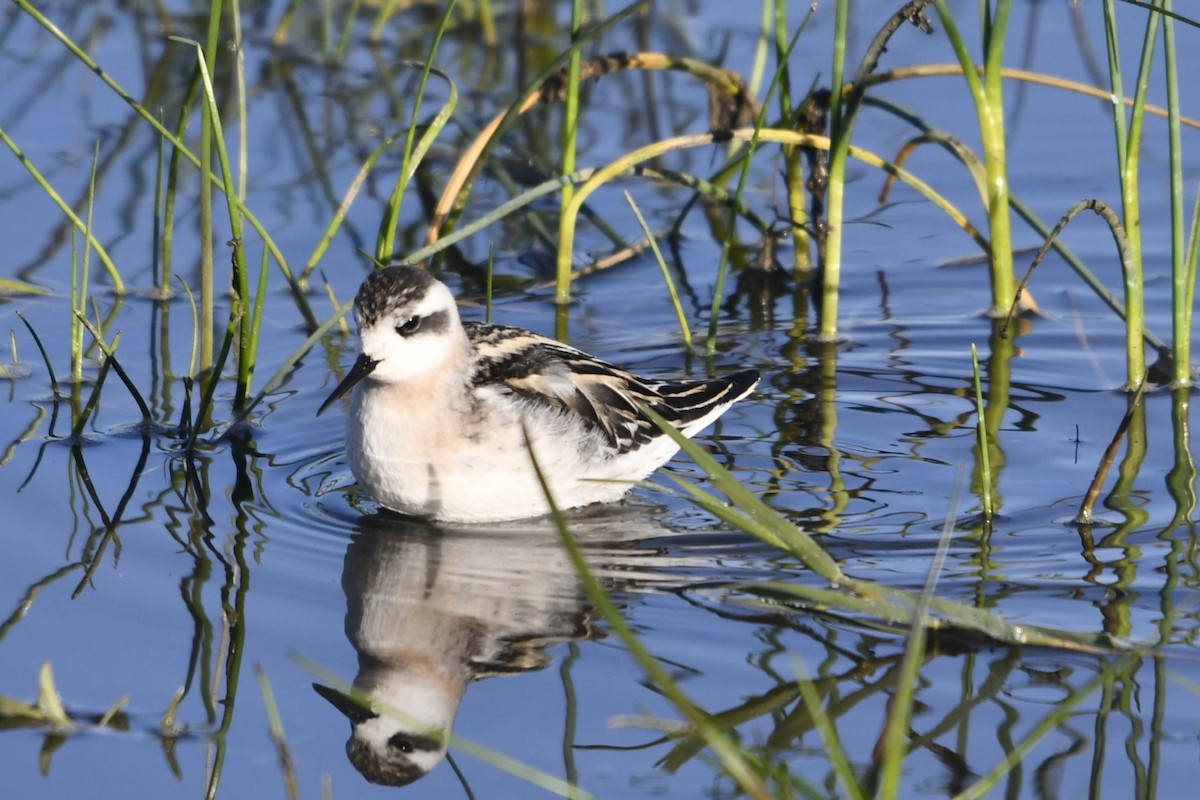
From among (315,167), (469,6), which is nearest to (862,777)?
(315,167)

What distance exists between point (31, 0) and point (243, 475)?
6406 millimetres

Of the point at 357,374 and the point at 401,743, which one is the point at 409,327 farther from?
the point at 401,743

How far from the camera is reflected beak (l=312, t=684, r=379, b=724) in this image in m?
4.47

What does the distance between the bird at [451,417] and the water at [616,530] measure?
0.16 meters

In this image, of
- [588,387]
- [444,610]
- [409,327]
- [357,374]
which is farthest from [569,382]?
[444,610]

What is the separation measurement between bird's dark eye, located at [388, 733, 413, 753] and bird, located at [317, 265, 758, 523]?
4.50 feet

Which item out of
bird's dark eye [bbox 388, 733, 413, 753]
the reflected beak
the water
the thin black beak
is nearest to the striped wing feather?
the water

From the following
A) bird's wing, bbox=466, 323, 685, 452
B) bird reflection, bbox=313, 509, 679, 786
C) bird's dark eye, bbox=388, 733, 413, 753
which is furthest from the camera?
bird's wing, bbox=466, 323, 685, 452

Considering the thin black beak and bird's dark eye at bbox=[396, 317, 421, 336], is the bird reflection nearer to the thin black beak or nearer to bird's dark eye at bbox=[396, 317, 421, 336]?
the thin black beak

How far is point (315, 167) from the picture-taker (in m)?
9.30

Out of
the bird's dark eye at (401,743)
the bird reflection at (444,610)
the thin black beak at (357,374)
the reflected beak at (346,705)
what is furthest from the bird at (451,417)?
the bird's dark eye at (401,743)

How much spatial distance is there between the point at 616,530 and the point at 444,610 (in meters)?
1.00

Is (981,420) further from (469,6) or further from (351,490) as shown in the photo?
(469,6)

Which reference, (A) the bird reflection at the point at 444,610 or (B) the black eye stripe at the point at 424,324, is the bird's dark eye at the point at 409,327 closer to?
(B) the black eye stripe at the point at 424,324
